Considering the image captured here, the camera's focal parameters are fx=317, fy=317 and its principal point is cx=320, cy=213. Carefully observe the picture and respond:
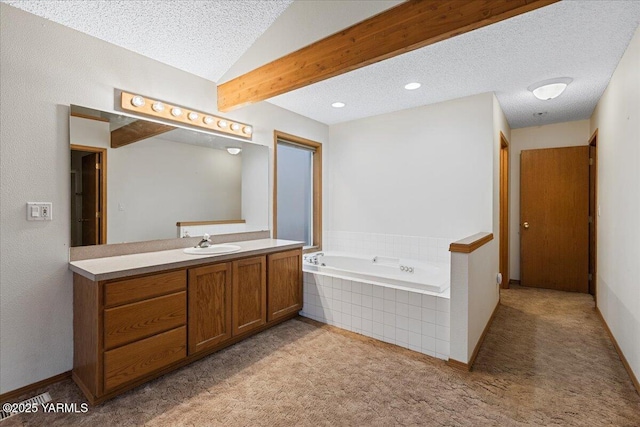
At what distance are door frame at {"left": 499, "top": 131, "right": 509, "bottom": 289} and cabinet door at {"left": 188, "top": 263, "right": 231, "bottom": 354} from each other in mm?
3671

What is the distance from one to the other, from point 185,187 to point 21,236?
1.17 metres

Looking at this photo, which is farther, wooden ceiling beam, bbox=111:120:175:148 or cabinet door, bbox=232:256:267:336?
cabinet door, bbox=232:256:267:336

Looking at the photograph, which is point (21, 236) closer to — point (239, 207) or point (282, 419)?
point (239, 207)

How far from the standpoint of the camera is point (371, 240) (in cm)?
423

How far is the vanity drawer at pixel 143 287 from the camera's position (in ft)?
6.17

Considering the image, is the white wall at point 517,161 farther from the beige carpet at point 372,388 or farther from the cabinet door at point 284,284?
the cabinet door at point 284,284

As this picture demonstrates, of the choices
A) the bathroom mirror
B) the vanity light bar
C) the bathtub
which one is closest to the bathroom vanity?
the bathroom mirror

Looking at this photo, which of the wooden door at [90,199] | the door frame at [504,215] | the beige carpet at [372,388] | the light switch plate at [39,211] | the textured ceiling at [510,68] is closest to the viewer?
the beige carpet at [372,388]

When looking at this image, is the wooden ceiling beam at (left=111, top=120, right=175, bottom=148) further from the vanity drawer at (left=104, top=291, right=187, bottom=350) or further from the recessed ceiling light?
the recessed ceiling light

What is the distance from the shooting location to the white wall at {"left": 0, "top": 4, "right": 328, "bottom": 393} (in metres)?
1.93

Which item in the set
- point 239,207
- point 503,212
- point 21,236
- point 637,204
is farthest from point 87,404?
point 503,212

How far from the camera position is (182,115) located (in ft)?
9.24

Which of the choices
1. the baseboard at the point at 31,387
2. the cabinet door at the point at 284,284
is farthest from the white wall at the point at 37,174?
the cabinet door at the point at 284,284

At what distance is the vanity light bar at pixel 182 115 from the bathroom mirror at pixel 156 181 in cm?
7
